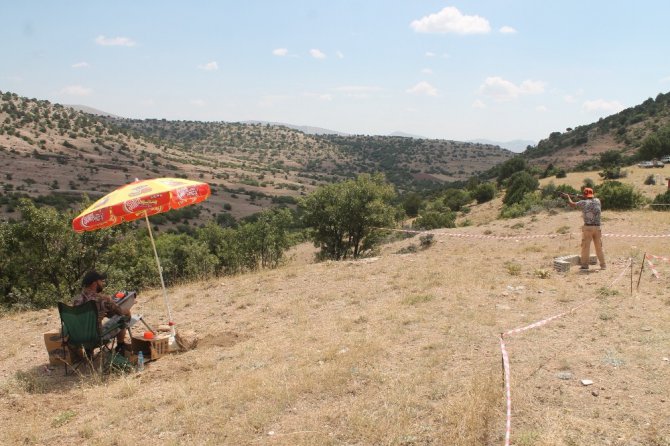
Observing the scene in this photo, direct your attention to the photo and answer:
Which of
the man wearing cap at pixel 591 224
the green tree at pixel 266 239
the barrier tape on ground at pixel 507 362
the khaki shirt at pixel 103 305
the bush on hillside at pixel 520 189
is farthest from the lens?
the bush on hillside at pixel 520 189

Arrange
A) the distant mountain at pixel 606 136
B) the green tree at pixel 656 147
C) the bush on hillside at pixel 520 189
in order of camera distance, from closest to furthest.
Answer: the bush on hillside at pixel 520 189 < the green tree at pixel 656 147 < the distant mountain at pixel 606 136

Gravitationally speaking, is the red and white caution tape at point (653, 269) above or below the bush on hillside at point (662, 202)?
below

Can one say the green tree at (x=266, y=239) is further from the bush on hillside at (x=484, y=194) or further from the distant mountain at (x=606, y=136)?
the distant mountain at (x=606, y=136)

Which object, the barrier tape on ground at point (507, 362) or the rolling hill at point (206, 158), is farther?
the rolling hill at point (206, 158)

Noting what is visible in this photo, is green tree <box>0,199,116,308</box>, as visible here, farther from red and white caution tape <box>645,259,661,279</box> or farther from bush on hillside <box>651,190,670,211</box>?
bush on hillside <box>651,190,670,211</box>

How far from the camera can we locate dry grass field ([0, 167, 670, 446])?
466 cm

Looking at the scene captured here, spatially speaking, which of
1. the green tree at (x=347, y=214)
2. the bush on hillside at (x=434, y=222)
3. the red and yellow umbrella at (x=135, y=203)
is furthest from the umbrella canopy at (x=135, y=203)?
the bush on hillside at (x=434, y=222)

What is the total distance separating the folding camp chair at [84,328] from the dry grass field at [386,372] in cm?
49

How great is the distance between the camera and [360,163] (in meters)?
131

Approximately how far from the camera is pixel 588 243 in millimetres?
10828

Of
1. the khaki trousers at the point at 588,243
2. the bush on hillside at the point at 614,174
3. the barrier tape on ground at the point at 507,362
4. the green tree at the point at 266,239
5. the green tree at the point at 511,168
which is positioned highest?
the green tree at the point at 511,168

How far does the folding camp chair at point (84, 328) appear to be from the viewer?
6.61 meters

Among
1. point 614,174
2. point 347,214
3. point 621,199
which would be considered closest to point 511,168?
point 614,174

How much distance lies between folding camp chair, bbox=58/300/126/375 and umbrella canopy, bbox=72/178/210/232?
1.20m
